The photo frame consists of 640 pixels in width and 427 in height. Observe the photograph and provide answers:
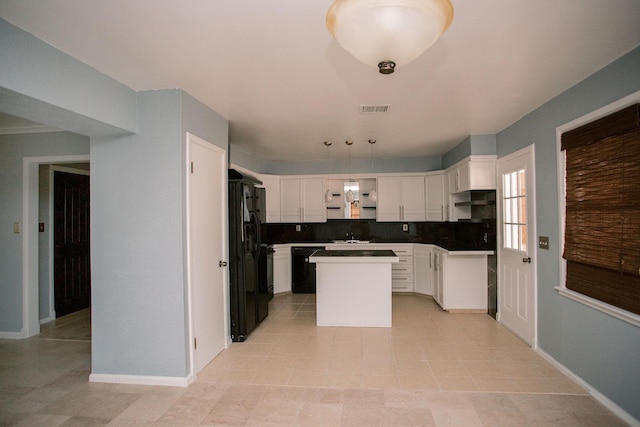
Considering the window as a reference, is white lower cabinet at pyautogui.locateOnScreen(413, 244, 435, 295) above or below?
below

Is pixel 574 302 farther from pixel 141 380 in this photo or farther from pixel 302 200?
pixel 302 200

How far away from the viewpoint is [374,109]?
332 cm

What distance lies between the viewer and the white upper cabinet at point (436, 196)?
5613mm

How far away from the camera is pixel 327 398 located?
8.23 ft

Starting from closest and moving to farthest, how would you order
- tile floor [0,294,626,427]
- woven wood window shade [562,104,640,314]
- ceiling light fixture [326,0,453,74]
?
ceiling light fixture [326,0,453,74] → woven wood window shade [562,104,640,314] → tile floor [0,294,626,427]

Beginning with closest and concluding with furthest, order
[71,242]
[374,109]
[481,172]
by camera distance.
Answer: [374,109], [481,172], [71,242]

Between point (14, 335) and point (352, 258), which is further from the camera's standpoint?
point (352, 258)

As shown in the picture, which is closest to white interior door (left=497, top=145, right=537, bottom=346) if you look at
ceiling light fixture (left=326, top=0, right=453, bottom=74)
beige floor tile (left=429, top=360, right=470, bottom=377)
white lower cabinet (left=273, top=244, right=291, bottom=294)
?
beige floor tile (left=429, top=360, right=470, bottom=377)

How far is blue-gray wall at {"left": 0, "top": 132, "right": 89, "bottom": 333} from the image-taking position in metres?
3.88

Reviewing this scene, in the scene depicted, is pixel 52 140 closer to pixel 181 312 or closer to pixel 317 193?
pixel 181 312

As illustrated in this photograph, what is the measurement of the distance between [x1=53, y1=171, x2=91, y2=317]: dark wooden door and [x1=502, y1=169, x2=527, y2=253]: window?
589 centimetres

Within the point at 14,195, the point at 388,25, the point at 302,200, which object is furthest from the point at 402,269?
the point at 14,195

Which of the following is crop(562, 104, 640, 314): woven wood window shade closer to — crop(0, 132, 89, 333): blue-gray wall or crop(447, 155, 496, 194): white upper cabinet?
crop(447, 155, 496, 194): white upper cabinet

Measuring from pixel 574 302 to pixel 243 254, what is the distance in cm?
309
